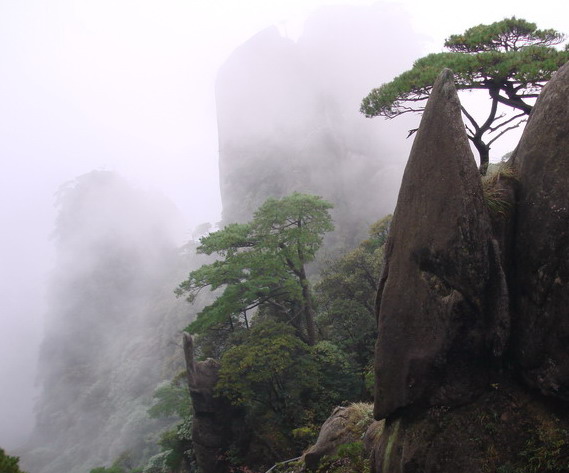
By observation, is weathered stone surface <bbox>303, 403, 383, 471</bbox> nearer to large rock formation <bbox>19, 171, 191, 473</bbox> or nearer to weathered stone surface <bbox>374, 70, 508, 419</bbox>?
weathered stone surface <bbox>374, 70, 508, 419</bbox>

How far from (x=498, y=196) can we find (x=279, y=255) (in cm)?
1375

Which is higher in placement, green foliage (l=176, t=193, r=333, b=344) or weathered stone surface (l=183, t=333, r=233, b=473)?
green foliage (l=176, t=193, r=333, b=344)

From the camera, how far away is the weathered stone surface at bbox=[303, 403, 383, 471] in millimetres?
9133

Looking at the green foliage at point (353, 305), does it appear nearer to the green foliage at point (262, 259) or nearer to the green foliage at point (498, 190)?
the green foliage at point (262, 259)

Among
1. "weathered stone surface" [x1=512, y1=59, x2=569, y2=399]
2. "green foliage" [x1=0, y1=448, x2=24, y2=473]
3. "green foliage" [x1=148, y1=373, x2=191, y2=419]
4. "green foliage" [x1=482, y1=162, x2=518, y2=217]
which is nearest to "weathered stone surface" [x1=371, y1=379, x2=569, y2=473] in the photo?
"weathered stone surface" [x1=512, y1=59, x2=569, y2=399]

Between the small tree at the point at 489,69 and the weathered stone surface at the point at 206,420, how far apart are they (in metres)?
13.4

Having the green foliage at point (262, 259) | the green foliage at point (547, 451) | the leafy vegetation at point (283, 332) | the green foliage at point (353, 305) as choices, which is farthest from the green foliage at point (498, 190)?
the green foliage at point (353, 305)

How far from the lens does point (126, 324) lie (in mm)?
69000

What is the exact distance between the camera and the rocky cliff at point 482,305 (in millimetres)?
4734

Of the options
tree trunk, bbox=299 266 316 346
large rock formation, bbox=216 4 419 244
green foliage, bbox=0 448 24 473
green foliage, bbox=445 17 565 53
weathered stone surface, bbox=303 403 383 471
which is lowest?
weathered stone surface, bbox=303 403 383 471

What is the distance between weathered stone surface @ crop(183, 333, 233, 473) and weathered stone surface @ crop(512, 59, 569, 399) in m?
14.3

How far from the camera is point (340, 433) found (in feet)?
30.9

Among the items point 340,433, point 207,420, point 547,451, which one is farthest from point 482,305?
point 207,420

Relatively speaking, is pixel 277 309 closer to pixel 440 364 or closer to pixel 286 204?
pixel 286 204
